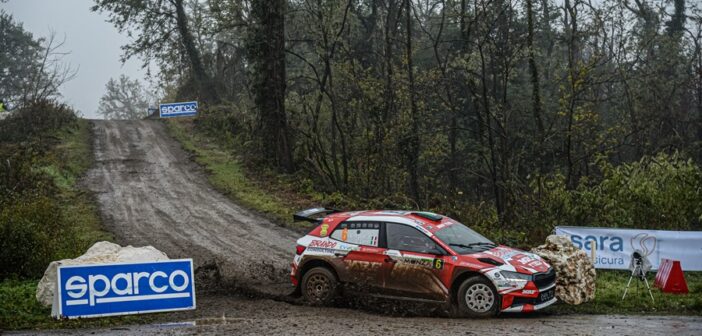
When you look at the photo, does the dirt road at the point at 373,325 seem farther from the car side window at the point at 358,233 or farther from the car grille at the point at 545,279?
the car side window at the point at 358,233

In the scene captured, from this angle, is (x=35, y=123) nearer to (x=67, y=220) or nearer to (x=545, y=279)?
(x=67, y=220)

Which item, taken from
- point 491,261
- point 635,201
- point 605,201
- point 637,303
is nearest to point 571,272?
point 637,303

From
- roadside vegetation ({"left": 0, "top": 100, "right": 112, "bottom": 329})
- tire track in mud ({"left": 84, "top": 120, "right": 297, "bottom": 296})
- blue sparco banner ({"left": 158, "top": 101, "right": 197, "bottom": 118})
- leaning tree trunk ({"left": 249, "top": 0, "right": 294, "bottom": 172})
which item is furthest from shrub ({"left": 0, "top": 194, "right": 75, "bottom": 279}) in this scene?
blue sparco banner ({"left": 158, "top": 101, "right": 197, "bottom": 118})

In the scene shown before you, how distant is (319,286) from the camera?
12703 mm

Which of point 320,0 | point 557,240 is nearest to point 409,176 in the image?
point 320,0

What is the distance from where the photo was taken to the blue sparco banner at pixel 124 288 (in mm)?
11609

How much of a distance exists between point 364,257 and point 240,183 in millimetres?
15779

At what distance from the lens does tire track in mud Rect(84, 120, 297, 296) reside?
54.7ft

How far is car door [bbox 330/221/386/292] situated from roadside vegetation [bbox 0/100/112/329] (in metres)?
5.11

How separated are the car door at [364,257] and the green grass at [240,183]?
891 cm

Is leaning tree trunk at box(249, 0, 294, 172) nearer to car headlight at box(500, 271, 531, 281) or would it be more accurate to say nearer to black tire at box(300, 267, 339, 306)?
black tire at box(300, 267, 339, 306)

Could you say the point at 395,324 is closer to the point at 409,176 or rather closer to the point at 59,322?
the point at 59,322

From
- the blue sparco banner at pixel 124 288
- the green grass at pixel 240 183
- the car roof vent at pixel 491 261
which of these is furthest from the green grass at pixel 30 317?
the green grass at pixel 240 183

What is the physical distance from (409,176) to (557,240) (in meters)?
14.2
